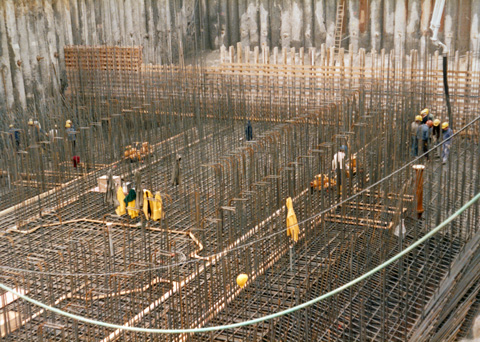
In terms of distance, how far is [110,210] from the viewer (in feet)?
34.0

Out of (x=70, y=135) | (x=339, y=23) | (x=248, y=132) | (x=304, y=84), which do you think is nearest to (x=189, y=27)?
(x=339, y=23)

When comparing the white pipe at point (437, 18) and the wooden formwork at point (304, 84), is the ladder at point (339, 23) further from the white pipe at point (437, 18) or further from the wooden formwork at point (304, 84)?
the white pipe at point (437, 18)

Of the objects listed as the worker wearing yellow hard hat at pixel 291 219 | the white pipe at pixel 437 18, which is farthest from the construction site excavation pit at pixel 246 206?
the white pipe at pixel 437 18

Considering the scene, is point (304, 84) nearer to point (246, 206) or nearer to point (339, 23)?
point (339, 23)

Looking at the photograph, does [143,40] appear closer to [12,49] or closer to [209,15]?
[209,15]

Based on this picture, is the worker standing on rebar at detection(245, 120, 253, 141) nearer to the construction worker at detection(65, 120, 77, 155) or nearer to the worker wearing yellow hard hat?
the construction worker at detection(65, 120, 77, 155)

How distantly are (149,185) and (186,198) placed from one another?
92 cm

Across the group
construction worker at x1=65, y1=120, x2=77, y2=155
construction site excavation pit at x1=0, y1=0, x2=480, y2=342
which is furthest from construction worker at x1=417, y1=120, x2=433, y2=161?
construction worker at x1=65, y1=120, x2=77, y2=155

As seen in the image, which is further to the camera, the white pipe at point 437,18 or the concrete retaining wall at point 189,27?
the concrete retaining wall at point 189,27

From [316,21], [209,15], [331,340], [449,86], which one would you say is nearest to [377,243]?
[331,340]

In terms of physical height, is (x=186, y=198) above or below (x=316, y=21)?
below

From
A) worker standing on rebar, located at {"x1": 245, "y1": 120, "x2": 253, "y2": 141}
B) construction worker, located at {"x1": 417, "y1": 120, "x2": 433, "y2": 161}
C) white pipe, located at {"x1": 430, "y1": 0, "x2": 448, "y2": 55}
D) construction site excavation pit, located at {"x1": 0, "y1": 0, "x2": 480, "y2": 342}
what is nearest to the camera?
construction site excavation pit, located at {"x1": 0, "y1": 0, "x2": 480, "y2": 342}

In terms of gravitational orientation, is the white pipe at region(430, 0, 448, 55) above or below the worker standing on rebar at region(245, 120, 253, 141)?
above

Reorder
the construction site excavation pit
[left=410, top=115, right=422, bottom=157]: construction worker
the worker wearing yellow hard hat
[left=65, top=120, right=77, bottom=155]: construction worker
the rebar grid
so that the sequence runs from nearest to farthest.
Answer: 1. the construction site excavation pit
2. the rebar grid
3. the worker wearing yellow hard hat
4. [left=410, top=115, right=422, bottom=157]: construction worker
5. [left=65, top=120, right=77, bottom=155]: construction worker
